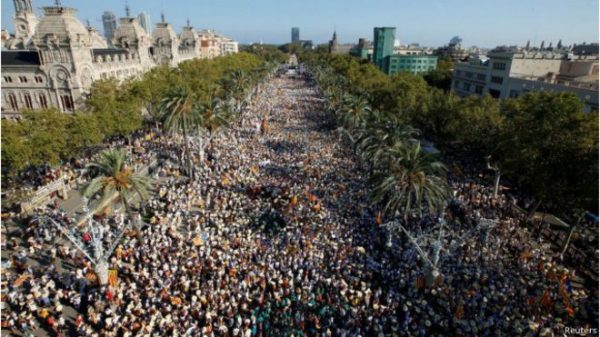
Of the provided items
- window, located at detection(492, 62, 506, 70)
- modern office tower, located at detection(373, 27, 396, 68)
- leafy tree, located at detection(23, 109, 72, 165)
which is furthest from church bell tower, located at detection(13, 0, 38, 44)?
modern office tower, located at detection(373, 27, 396, 68)

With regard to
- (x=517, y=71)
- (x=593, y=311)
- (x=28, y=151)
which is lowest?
(x=593, y=311)

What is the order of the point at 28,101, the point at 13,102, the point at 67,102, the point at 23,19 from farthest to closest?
the point at 23,19 → the point at 13,102 → the point at 28,101 → the point at 67,102

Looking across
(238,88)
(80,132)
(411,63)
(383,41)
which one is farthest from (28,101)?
(383,41)

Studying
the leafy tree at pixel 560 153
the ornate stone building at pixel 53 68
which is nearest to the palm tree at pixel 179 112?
the ornate stone building at pixel 53 68

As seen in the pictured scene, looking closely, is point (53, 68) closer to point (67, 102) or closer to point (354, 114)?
point (67, 102)

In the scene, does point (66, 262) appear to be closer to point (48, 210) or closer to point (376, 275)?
point (48, 210)

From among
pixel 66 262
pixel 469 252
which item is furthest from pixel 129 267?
pixel 469 252

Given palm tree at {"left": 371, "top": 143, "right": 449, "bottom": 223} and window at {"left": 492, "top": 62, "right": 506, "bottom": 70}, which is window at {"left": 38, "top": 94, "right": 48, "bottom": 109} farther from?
window at {"left": 492, "top": 62, "right": 506, "bottom": 70}

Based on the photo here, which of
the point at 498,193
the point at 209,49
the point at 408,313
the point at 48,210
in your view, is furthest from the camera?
the point at 209,49
